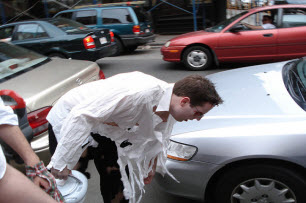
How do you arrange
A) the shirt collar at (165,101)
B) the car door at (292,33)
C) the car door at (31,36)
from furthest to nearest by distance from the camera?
1. the car door at (31,36)
2. the car door at (292,33)
3. the shirt collar at (165,101)

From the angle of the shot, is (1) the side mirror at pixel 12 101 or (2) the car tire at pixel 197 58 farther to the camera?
(2) the car tire at pixel 197 58

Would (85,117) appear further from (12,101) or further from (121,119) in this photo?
(12,101)

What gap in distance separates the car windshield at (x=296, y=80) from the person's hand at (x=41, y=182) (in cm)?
194

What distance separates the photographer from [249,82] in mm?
3119

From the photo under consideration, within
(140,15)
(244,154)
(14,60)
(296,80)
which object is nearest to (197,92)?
(244,154)

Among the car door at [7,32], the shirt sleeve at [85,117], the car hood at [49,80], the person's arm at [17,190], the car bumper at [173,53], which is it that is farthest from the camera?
the car door at [7,32]

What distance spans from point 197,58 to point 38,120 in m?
4.82

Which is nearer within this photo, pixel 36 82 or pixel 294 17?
pixel 36 82

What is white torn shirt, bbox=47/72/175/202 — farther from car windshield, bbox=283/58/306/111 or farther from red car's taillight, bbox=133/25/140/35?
red car's taillight, bbox=133/25/140/35

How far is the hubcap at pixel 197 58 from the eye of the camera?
282 inches

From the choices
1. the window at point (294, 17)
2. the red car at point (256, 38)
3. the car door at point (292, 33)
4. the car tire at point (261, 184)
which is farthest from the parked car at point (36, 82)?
the window at point (294, 17)

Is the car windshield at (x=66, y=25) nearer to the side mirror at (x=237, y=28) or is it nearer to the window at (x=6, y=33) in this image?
the window at (x=6, y=33)

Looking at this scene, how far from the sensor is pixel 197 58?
7215 millimetres

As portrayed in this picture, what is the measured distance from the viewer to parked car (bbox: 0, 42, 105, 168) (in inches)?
101
